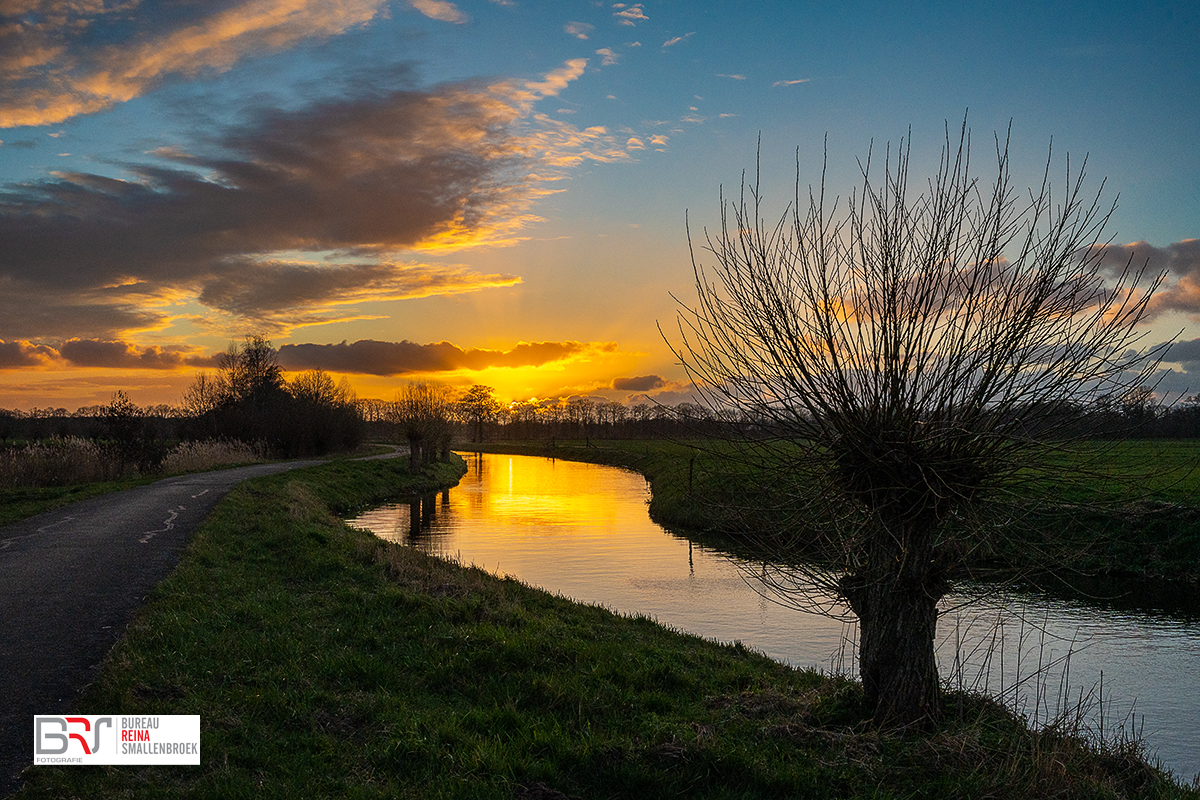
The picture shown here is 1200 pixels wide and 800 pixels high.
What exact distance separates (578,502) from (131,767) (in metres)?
33.0

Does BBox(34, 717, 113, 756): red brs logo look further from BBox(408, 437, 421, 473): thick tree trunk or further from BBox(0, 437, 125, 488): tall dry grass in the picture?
BBox(408, 437, 421, 473): thick tree trunk

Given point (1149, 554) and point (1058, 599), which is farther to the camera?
point (1149, 554)

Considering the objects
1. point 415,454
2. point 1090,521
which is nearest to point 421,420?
point 415,454

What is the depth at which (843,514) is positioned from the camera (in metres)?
7.54

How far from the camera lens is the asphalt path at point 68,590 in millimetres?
6266

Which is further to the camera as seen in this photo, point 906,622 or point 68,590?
point 68,590

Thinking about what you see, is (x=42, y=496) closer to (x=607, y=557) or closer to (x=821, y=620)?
(x=607, y=557)

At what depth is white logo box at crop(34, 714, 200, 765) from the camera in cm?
557

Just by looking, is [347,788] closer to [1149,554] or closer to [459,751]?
[459,751]

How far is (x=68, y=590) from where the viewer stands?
33.1ft

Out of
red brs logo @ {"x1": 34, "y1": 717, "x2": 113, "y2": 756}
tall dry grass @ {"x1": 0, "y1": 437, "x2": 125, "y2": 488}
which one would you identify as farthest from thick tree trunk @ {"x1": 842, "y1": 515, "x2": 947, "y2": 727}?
tall dry grass @ {"x1": 0, "y1": 437, "x2": 125, "y2": 488}

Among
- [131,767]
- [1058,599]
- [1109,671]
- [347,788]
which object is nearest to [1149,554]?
[1058,599]

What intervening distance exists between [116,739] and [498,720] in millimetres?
3107

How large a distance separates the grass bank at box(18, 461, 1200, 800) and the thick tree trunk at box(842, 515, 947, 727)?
0.96 ft
